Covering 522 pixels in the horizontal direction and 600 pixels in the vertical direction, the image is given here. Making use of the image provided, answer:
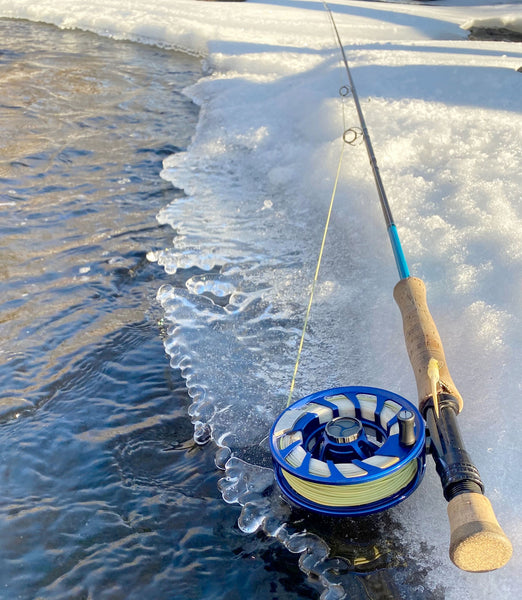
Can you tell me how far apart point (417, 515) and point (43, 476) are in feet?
4.19

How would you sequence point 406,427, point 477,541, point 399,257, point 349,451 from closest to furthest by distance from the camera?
1. point 477,541
2. point 406,427
3. point 349,451
4. point 399,257

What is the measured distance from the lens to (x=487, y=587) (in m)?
1.79

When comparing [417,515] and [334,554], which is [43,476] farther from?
[417,515]

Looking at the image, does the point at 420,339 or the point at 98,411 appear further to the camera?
the point at 98,411

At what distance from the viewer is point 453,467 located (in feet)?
5.65

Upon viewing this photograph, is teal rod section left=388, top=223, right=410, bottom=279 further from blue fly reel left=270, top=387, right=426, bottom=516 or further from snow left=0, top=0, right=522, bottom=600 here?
blue fly reel left=270, top=387, right=426, bottom=516

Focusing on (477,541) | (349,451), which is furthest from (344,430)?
(477,541)

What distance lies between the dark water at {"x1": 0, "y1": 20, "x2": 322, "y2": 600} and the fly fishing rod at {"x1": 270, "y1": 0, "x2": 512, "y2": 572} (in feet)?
0.99

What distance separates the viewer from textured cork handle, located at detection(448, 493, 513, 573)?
1493 mm

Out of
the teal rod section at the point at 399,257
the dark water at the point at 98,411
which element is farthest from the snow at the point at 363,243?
the teal rod section at the point at 399,257

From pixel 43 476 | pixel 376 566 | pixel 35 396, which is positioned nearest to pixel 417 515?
pixel 376 566

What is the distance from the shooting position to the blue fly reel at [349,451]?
183 cm

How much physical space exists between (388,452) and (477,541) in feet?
1.41

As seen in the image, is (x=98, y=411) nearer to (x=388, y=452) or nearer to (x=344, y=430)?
(x=344, y=430)
